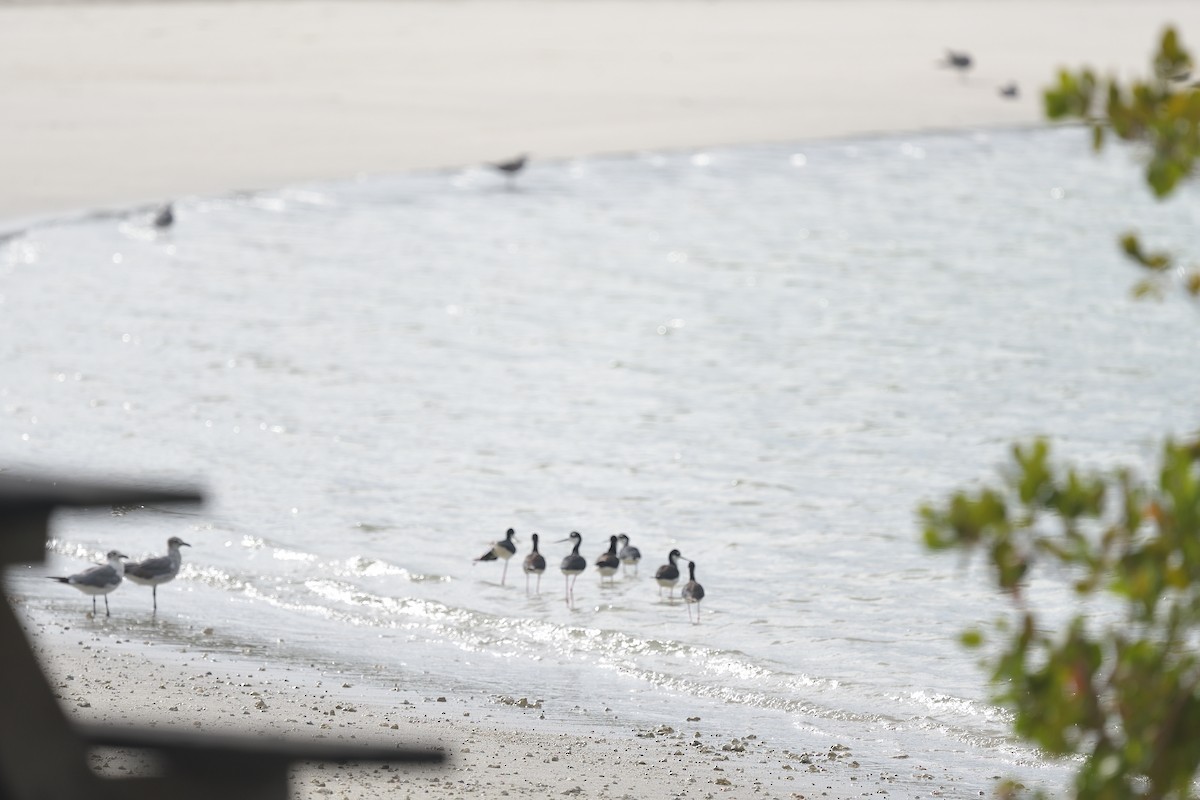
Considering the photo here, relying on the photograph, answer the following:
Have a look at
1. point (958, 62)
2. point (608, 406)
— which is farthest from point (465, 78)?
point (608, 406)

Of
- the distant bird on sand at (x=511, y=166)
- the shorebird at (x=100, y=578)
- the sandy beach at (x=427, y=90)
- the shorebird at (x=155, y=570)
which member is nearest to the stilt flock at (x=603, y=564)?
the sandy beach at (x=427, y=90)

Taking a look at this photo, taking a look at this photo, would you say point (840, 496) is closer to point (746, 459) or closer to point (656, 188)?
point (746, 459)

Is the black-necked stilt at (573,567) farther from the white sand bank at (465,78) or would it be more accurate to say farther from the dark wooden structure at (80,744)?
the white sand bank at (465,78)

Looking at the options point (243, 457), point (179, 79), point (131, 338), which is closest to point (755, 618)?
point (243, 457)

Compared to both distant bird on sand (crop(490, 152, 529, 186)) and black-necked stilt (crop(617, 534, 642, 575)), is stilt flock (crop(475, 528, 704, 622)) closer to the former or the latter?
black-necked stilt (crop(617, 534, 642, 575))

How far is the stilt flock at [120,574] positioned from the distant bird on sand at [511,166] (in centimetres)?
1877

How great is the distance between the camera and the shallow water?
10867 mm

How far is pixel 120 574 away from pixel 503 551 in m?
2.85

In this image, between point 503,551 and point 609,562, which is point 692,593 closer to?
point 609,562

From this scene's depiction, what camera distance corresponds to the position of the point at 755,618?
11.7 metres

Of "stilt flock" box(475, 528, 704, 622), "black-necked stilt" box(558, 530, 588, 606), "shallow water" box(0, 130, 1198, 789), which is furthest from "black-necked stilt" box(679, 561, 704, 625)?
"black-necked stilt" box(558, 530, 588, 606)

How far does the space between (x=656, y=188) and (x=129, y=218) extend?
1029 cm

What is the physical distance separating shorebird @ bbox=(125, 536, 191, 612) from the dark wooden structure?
8062mm

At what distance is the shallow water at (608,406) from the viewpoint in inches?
428
